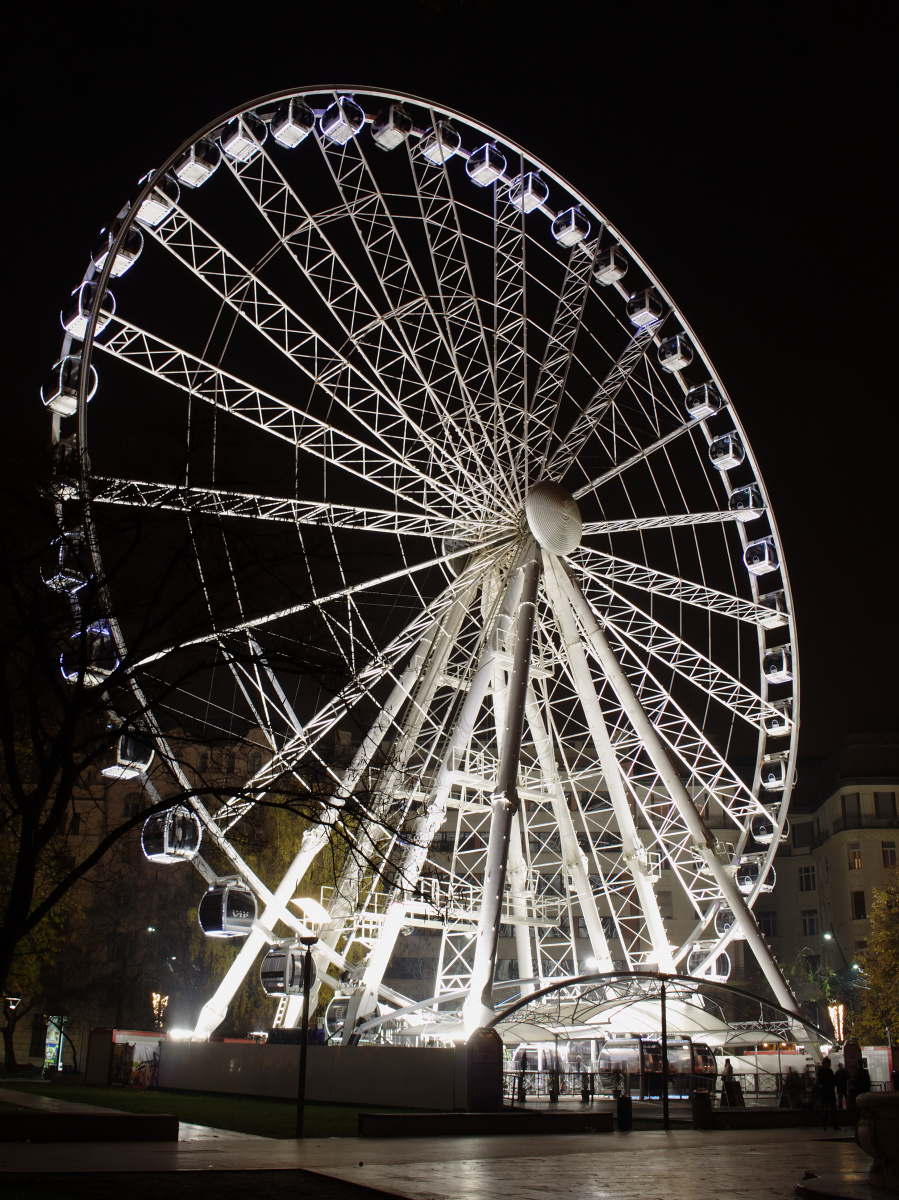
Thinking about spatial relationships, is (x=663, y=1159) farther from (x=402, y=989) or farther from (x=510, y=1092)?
(x=402, y=989)

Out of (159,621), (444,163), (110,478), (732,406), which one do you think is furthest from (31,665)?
(732,406)

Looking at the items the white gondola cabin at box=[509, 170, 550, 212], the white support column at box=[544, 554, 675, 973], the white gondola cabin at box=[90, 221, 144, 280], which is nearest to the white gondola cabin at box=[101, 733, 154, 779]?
the white gondola cabin at box=[90, 221, 144, 280]

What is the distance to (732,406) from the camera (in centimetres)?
3272

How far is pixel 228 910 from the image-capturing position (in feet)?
88.0

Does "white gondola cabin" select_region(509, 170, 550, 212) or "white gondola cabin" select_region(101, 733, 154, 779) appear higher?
"white gondola cabin" select_region(509, 170, 550, 212)

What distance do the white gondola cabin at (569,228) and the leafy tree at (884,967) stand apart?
28883 mm

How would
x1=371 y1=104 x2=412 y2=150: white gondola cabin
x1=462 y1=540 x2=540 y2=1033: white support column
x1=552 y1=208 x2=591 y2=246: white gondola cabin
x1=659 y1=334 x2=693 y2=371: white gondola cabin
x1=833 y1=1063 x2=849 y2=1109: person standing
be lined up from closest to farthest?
x1=462 y1=540 x2=540 y2=1033: white support column
x1=833 y1=1063 x2=849 y2=1109: person standing
x1=371 y1=104 x2=412 y2=150: white gondola cabin
x1=552 y1=208 x2=591 y2=246: white gondola cabin
x1=659 y1=334 x2=693 y2=371: white gondola cabin

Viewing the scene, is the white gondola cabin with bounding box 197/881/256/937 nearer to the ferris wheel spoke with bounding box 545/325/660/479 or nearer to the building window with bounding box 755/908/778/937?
the ferris wheel spoke with bounding box 545/325/660/479

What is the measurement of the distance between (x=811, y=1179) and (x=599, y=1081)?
62.8 ft

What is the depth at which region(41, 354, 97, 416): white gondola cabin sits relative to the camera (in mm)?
23547

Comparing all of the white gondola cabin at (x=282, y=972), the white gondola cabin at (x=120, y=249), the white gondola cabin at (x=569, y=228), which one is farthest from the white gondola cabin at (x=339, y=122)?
the white gondola cabin at (x=282, y=972)

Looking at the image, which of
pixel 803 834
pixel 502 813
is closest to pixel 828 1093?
pixel 502 813

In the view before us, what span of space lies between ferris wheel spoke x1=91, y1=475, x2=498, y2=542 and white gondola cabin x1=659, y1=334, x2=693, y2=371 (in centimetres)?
844

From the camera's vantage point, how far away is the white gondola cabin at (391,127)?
2830 cm
